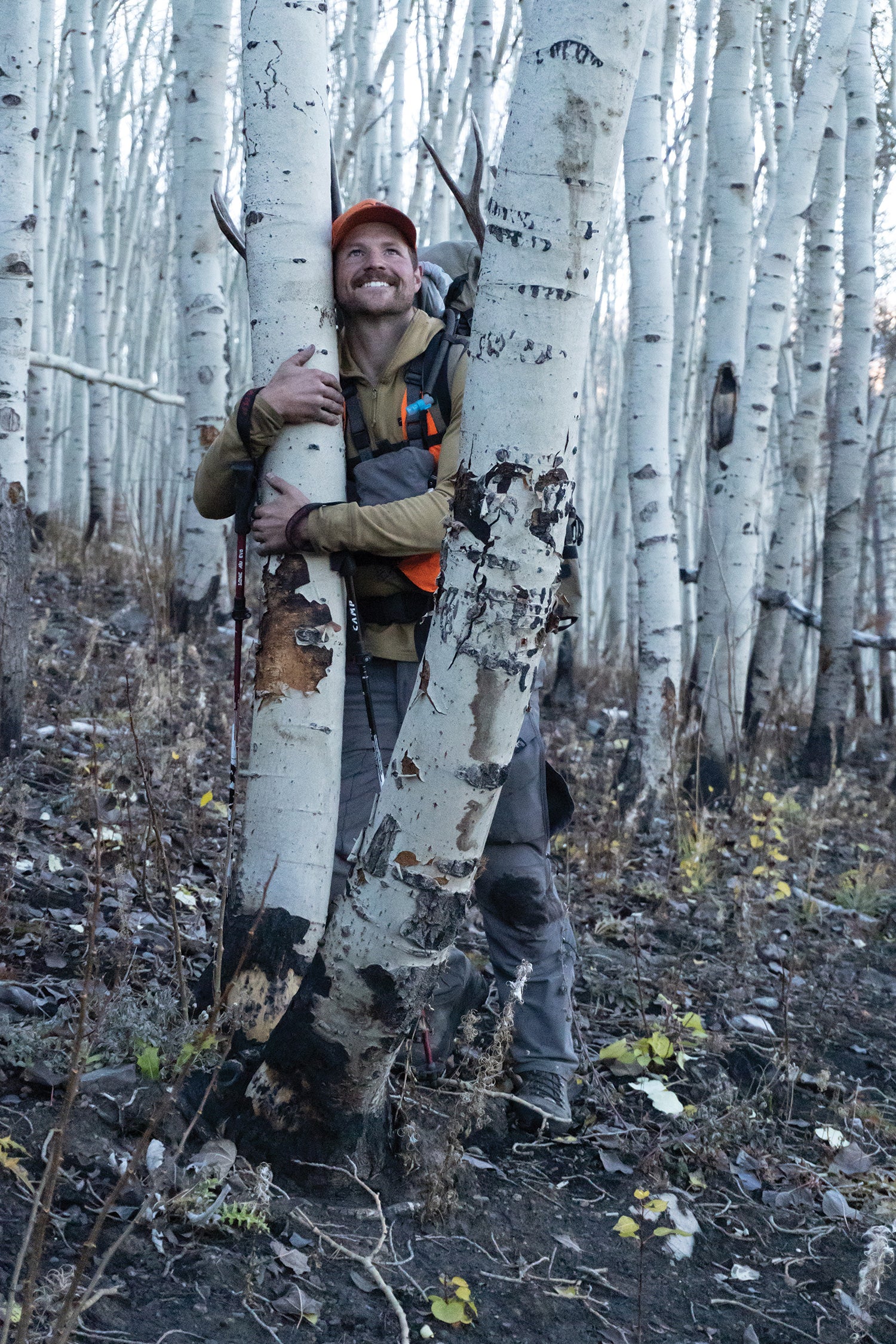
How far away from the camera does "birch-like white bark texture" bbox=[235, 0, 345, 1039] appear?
225 centimetres

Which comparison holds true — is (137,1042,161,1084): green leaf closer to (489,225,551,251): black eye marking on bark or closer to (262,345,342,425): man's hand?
(262,345,342,425): man's hand

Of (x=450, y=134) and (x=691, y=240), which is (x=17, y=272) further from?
(x=691, y=240)

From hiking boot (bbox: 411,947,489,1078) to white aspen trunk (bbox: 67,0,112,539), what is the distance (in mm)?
8689

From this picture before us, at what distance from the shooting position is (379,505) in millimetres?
2316

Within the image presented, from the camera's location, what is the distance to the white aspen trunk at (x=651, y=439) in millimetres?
5688

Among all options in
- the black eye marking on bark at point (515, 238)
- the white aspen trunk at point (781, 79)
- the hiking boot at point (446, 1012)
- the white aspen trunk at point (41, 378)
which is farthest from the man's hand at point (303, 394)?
the white aspen trunk at point (781, 79)

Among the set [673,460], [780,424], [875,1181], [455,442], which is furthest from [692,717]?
[780,424]

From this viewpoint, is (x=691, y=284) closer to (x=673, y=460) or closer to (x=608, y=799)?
(x=673, y=460)

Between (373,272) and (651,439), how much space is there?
375 centimetres

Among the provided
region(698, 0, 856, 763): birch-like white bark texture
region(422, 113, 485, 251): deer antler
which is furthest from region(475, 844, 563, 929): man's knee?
region(698, 0, 856, 763): birch-like white bark texture

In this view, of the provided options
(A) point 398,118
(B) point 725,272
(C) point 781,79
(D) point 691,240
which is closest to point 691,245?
(D) point 691,240

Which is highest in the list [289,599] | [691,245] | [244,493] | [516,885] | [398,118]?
[398,118]

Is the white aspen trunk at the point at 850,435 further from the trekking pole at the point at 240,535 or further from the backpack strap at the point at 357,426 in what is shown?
the trekking pole at the point at 240,535

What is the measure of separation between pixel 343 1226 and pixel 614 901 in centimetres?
261
